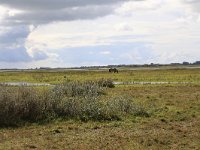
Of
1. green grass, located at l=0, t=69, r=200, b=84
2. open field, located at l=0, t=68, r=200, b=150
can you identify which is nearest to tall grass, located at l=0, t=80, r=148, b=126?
open field, located at l=0, t=68, r=200, b=150

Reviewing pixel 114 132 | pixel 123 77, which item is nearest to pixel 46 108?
pixel 114 132

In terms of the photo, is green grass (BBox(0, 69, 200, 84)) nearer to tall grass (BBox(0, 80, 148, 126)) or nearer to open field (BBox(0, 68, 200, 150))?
tall grass (BBox(0, 80, 148, 126))

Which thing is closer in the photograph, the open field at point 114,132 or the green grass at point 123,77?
the open field at point 114,132

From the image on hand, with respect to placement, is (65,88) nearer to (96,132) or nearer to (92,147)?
(96,132)

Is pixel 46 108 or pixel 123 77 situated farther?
pixel 123 77

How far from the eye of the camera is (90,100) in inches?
884

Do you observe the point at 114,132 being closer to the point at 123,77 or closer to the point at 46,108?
the point at 46,108

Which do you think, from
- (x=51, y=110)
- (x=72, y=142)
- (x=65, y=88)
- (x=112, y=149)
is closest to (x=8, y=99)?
(x=51, y=110)

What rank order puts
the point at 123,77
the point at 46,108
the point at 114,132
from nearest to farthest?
the point at 114,132 → the point at 46,108 → the point at 123,77

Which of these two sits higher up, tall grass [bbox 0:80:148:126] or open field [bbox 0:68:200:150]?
tall grass [bbox 0:80:148:126]

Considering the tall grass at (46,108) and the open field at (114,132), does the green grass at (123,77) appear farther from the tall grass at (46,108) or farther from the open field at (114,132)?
the open field at (114,132)

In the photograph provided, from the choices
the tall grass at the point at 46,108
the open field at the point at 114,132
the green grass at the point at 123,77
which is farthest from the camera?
the green grass at the point at 123,77

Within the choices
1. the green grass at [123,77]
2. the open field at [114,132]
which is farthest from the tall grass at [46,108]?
the green grass at [123,77]

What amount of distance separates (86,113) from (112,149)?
7.40 meters
